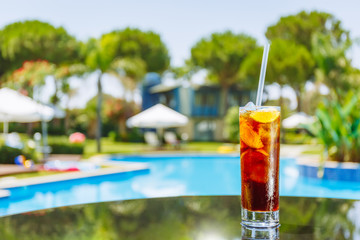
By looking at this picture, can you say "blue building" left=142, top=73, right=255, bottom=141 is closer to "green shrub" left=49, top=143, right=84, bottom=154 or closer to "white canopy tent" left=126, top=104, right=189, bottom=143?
"white canopy tent" left=126, top=104, right=189, bottom=143

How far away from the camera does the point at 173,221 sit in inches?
62.9

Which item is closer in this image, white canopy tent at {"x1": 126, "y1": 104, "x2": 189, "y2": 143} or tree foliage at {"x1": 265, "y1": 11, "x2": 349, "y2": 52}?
white canopy tent at {"x1": 126, "y1": 104, "x2": 189, "y2": 143}

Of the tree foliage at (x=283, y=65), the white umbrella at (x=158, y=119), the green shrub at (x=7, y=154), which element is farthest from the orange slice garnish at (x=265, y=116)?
the tree foliage at (x=283, y=65)

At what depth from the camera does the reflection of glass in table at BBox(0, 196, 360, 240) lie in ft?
4.53

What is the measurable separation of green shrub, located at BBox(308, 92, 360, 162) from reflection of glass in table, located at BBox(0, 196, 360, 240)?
28.8 feet

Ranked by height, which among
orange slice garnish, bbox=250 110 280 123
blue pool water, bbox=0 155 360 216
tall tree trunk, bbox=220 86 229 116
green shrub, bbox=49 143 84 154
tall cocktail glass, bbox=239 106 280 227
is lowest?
blue pool water, bbox=0 155 360 216

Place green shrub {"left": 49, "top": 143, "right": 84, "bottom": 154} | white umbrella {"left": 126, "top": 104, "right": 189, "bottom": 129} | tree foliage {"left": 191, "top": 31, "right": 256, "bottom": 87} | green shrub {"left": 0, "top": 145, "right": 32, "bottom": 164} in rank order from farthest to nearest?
1. tree foliage {"left": 191, "top": 31, "right": 256, "bottom": 87}
2. white umbrella {"left": 126, "top": 104, "right": 189, "bottom": 129}
3. green shrub {"left": 49, "top": 143, "right": 84, "bottom": 154}
4. green shrub {"left": 0, "top": 145, "right": 32, "bottom": 164}

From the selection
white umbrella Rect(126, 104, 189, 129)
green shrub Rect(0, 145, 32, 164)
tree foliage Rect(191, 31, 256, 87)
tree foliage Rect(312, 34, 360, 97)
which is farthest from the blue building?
green shrub Rect(0, 145, 32, 164)

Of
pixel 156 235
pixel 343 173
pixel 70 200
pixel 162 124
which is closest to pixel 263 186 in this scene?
pixel 156 235

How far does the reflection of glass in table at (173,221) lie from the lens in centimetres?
138

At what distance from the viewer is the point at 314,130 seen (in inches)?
422

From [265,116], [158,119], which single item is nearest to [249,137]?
[265,116]

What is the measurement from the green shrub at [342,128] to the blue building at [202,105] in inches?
947

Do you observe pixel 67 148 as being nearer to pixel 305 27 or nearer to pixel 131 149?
pixel 131 149
